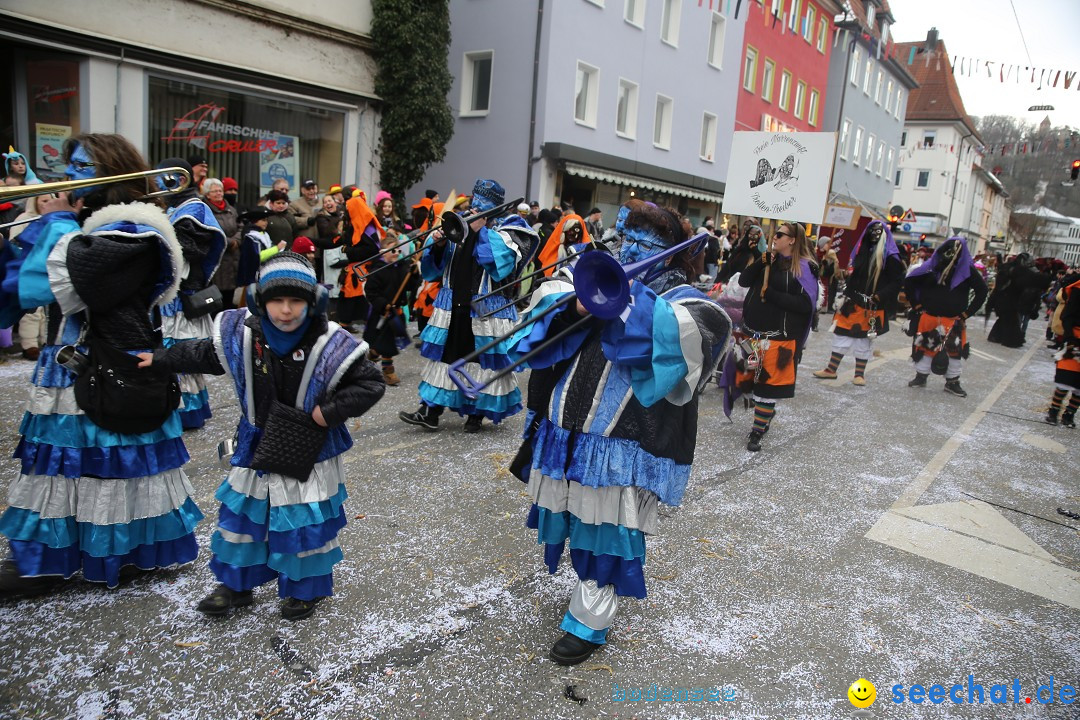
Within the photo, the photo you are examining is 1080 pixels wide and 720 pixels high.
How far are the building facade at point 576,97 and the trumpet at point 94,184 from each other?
14009 mm

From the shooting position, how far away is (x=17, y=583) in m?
2.94

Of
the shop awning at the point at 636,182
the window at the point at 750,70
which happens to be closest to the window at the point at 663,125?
the shop awning at the point at 636,182

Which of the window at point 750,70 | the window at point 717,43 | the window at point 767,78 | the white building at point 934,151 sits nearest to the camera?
the window at point 717,43

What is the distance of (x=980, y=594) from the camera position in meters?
3.80

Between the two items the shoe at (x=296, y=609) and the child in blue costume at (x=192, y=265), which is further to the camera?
the child in blue costume at (x=192, y=265)

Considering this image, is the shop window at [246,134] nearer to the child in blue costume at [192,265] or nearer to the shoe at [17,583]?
the child in blue costume at [192,265]

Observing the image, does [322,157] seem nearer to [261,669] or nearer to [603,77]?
[603,77]

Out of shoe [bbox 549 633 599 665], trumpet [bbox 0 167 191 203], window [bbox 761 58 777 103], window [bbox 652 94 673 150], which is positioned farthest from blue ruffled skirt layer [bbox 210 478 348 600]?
window [bbox 761 58 777 103]

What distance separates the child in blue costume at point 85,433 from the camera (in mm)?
2779

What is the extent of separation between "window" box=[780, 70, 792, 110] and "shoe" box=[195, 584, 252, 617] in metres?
28.6

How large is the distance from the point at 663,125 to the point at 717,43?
3.86 m

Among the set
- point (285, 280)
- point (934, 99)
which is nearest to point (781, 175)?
point (285, 280)

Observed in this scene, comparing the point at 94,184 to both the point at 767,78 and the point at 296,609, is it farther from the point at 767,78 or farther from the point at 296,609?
the point at 767,78

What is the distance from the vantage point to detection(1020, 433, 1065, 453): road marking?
23.0ft
